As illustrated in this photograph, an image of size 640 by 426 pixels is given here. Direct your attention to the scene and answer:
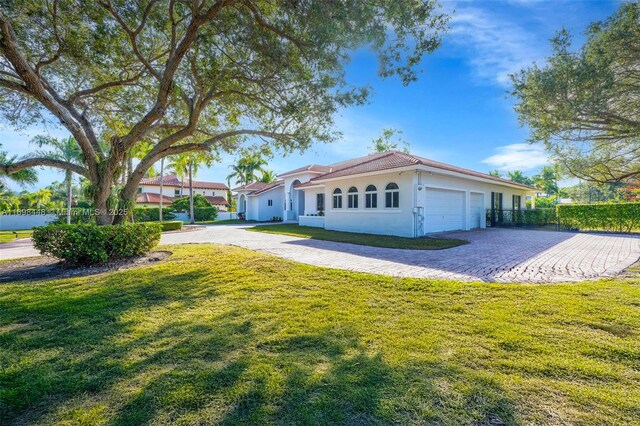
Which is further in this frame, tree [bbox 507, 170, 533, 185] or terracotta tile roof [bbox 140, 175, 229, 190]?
tree [bbox 507, 170, 533, 185]

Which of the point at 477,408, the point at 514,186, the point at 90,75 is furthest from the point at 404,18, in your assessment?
the point at 514,186

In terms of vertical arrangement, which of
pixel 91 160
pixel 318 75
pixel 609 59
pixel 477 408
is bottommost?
pixel 477 408

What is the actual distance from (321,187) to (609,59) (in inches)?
643

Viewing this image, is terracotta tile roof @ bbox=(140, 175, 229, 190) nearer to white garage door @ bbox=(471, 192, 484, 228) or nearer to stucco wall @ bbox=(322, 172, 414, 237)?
stucco wall @ bbox=(322, 172, 414, 237)

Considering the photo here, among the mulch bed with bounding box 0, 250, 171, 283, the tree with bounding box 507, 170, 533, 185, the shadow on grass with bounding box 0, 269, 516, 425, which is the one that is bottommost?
the shadow on grass with bounding box 0, 269, 516, 425

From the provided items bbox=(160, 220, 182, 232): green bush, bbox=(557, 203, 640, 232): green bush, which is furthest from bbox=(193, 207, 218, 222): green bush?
bbox=(557, 203, 640, 232): green bush

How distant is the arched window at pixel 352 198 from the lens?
17359 millimetres

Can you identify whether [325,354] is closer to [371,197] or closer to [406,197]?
[406,197]

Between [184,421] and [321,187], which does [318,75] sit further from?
[321,187]

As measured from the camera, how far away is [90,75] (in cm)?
1038

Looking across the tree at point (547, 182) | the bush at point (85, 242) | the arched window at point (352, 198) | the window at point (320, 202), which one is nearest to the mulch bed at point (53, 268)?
the bush at point (85, 242)

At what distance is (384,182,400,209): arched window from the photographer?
49.0ft

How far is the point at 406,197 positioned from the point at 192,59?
10859 mm

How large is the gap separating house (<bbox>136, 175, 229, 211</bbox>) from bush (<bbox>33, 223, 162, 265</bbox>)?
110 feet
